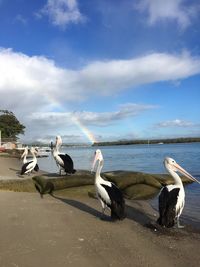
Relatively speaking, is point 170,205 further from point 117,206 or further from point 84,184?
point 84,184

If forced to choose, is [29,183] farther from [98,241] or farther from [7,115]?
[7,115]

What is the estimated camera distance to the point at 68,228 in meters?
8.19

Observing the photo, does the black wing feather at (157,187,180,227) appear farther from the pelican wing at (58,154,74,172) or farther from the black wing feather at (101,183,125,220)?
the pelican wing at (58,154,74,172)

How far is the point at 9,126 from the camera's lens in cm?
7944

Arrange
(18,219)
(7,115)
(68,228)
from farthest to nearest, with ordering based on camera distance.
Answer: (7,115)
(18,219)
(68,228)

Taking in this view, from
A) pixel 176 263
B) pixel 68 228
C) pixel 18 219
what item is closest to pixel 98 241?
pixel 68 228

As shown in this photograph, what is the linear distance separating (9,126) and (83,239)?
74196 millimetres

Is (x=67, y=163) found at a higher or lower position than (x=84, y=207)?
higher

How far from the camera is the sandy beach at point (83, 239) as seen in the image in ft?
20.5

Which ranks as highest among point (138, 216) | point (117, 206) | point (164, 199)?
point (164, 199)

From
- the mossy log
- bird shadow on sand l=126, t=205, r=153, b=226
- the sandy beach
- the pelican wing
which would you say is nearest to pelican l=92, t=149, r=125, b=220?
the sandy beach

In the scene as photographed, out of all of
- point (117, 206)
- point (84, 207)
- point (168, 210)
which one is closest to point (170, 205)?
point (168, 210)

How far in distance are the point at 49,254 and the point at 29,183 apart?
24.8 ft

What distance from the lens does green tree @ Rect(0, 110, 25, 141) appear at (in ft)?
258
